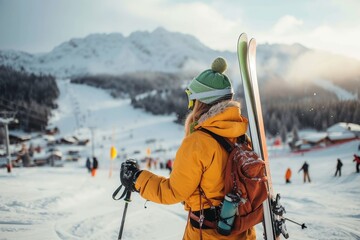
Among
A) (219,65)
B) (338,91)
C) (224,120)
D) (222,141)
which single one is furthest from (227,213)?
(338,91)

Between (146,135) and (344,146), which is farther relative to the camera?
(146,135)

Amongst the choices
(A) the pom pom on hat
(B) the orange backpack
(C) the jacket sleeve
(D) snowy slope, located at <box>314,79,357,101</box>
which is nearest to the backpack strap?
(B) the orange backpack

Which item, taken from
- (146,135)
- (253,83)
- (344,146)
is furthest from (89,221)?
(146,135)

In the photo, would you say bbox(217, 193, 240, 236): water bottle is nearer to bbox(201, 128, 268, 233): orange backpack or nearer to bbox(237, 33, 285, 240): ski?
bbox(201, 128, 268, 233): orange backpack

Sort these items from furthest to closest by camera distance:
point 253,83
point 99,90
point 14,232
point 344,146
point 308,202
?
point 99,90
point 344,146
point 308,202
point 14,232
point 253,83

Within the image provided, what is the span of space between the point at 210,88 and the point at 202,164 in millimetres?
585

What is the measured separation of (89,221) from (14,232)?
132 cm

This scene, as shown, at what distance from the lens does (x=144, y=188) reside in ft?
6.76

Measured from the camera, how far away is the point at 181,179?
1.87m

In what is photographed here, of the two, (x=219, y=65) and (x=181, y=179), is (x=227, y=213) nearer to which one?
(x=181, y=179)

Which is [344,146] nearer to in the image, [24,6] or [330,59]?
[330,59]

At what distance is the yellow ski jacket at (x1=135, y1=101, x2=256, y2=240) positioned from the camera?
6.03ft

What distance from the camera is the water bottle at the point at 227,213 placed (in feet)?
6.14

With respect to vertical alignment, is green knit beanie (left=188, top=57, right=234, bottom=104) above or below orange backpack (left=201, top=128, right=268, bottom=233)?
above
